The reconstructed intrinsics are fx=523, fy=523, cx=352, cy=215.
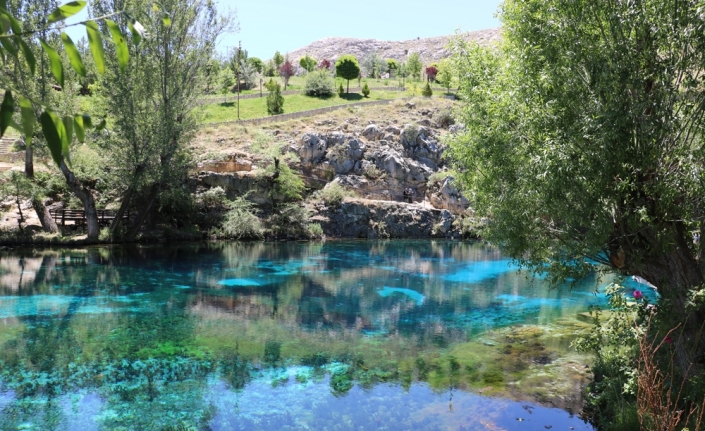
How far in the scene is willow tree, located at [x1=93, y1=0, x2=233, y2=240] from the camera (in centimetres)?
2516

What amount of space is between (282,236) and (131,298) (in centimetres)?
1672

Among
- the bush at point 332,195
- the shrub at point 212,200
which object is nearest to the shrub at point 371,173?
the bush at point 332,195

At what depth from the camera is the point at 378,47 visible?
13788 cm

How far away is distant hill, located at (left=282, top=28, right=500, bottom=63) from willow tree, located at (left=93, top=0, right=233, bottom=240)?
98.7 m

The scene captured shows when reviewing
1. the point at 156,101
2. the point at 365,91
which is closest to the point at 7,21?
the point at 156,101

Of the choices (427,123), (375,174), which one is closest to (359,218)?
(375,174)

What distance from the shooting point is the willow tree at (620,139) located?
7.38 meters

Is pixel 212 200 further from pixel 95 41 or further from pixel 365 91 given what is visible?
pixel 95 41

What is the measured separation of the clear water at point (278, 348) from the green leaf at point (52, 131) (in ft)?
26.3

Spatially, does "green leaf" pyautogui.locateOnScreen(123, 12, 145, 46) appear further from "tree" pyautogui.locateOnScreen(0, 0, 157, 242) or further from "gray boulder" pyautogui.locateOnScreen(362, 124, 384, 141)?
"gray boulder" pyautogui.locateOnScreen(362, 124, 384, 141)

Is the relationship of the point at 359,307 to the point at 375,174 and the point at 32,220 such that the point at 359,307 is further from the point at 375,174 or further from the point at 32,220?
the point at 375,174

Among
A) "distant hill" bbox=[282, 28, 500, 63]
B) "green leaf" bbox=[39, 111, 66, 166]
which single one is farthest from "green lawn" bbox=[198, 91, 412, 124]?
"distant hill" bbox=[282, 28, 500, 63]

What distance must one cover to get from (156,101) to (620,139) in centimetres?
2433

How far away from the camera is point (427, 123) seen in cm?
4531
